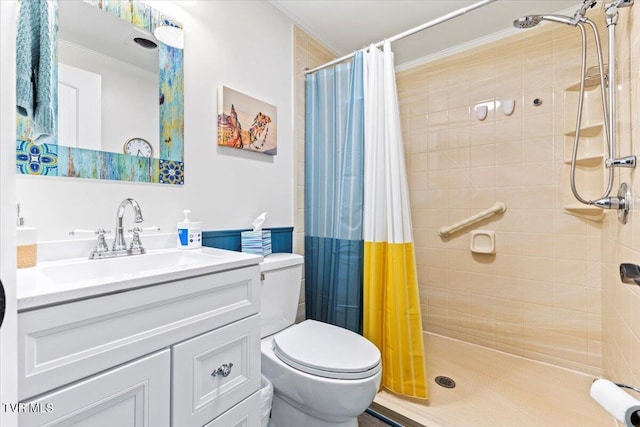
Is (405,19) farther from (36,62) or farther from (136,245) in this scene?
(136,245)

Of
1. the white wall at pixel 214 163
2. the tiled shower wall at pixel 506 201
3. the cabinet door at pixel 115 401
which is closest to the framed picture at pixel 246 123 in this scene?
the white wall at pixel 214 163

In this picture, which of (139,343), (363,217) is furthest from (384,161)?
(139,343)

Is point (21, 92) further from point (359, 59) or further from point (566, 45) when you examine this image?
point (566, 45)

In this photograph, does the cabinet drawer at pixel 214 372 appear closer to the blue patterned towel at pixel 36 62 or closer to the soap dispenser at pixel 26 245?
the soap dispenser at pixel 26 245

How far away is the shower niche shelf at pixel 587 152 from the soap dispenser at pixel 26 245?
253 cm

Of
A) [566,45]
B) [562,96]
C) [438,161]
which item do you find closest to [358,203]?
[438,161]

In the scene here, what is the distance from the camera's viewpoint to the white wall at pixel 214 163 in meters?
1.01

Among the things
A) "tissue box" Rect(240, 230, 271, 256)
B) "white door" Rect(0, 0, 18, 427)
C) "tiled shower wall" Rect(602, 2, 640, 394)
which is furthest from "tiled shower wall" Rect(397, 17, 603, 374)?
"white door" Rect(0, 0, 18, 427)

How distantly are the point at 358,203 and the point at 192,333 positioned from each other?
3.60ft

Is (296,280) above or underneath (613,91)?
underneath

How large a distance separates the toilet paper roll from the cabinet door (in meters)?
0.99

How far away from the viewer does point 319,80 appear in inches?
74.3

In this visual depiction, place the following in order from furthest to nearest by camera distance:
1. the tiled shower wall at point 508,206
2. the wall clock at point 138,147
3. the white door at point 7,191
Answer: the tiled shower wall at point 508,206
the wall clock at point 138,147
the white door at point 7,191

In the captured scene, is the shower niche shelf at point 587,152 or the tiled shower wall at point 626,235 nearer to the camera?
the tiled shower wall at point 626,235
